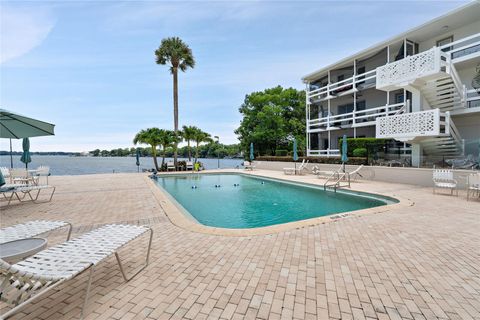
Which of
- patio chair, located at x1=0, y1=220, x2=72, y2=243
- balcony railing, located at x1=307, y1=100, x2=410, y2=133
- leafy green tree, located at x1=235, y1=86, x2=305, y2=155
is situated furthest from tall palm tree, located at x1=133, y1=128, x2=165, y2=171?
patio chair, located at x1=0, y1=220, x2=72, y2=243

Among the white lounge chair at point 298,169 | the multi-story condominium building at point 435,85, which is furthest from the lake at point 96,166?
the multi-story condominium building at point 435,85

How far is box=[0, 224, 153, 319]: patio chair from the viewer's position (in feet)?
6.37

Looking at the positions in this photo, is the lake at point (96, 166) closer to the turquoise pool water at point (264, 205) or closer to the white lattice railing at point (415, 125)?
the turquoise pool water at point (264, 205)

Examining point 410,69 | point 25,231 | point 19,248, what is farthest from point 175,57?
point 19,248

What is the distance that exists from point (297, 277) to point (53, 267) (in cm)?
272

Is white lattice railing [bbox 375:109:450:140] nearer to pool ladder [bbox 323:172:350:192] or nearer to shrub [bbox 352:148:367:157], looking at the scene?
shrub [bbox 352:148:367:157]

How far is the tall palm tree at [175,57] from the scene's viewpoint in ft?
74.5

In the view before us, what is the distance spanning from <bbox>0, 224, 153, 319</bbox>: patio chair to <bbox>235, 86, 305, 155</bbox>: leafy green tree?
27330 millimetres

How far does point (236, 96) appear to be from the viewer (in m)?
35.5

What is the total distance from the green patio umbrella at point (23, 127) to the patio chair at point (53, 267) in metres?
6.12

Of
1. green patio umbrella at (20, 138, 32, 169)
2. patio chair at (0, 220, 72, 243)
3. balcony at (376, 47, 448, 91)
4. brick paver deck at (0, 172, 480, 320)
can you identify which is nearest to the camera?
brick paver deck at (0, 172, 480, 320)

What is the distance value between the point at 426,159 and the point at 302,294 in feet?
41.1

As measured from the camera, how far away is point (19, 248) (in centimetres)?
268

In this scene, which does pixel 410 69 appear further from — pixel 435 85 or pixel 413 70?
pixel 435 85
